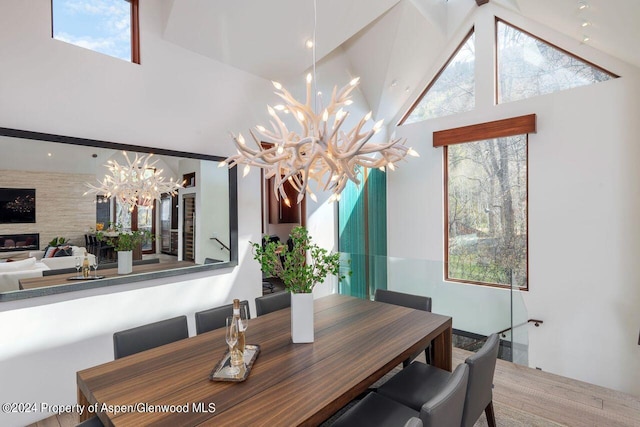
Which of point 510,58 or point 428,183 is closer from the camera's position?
point 510,58

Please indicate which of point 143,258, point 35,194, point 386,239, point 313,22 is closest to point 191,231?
point 143,258

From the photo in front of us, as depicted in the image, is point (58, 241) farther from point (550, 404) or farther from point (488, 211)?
point (488, 211)

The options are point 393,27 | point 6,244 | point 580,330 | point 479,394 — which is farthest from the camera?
point 393,27

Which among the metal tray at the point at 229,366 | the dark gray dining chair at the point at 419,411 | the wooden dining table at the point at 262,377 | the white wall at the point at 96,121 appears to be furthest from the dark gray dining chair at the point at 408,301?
the white wall at the point at 96,121

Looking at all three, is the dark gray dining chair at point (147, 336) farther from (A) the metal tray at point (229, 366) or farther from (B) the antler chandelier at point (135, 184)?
(B) the antler chandelier at point (135, 184)

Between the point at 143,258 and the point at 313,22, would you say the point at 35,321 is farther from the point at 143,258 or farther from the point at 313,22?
the point at 313,22

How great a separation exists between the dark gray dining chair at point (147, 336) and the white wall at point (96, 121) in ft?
3.22

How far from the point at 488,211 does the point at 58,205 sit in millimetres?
4846

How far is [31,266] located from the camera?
2.49m

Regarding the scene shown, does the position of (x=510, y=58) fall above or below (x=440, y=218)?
above

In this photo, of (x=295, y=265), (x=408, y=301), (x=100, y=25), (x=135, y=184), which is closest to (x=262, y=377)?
(x=295, y=265)

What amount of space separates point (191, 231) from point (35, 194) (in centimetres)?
127

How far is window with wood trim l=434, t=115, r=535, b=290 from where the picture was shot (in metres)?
4.41

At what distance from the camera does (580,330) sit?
393cm
